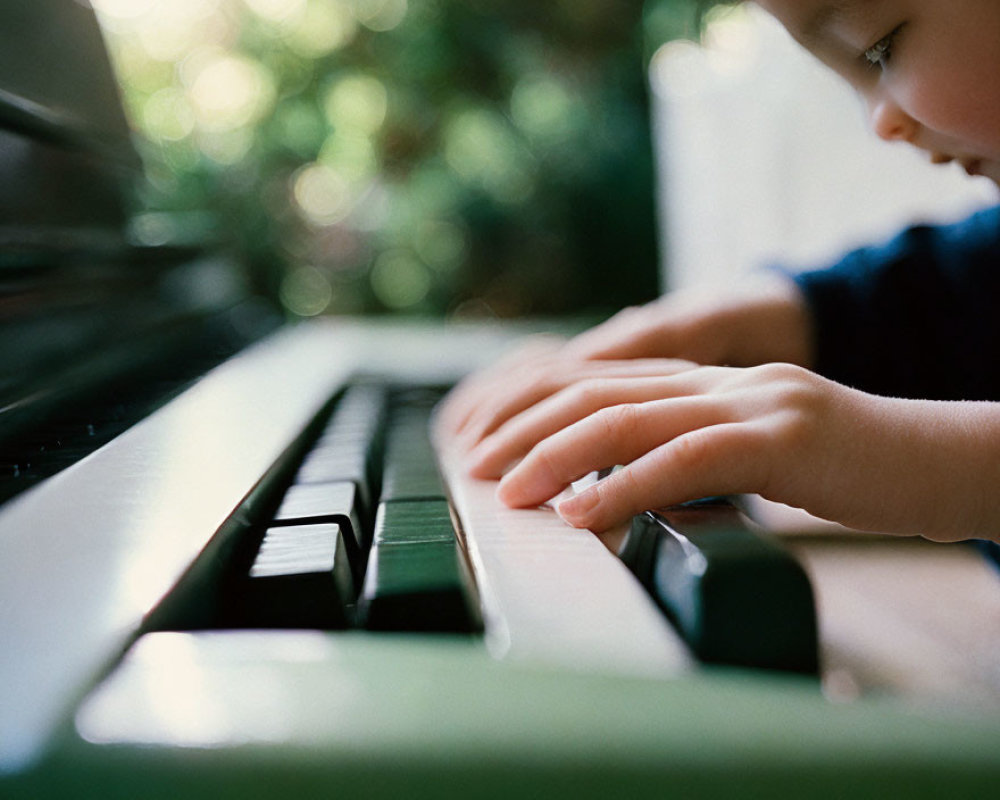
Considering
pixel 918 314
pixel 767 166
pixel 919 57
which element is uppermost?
pixel 919 57

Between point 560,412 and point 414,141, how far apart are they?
2143mm

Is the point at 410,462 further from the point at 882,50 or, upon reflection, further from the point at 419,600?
the point at 882,50

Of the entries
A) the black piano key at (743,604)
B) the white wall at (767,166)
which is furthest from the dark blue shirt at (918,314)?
the black piano key at (743,604)

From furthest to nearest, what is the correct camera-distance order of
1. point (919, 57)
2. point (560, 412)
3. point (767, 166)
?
point (767, 166)
point (919, 57)
point (560, 412)

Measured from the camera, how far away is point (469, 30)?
7.97 feet

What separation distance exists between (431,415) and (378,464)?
19 centimetres

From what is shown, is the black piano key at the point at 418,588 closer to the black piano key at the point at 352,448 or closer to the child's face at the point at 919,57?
the black piano key at the point at 352,448

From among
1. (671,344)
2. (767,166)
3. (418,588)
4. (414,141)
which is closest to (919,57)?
(671,344)

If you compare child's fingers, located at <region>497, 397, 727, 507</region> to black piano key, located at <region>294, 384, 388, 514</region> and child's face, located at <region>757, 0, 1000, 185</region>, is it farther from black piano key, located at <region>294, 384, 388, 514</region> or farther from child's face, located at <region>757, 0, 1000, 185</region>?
child's face, located at <region>757, 0, 1000, 185</region>

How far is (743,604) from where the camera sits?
33 centimetres

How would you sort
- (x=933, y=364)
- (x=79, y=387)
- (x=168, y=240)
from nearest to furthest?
(x=79, y=387) → (x=933, y=364) → (x=168, y=240)

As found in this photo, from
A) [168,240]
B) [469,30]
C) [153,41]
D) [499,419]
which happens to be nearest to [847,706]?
[499,419]

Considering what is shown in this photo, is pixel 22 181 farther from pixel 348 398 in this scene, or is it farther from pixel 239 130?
pixel 239 130

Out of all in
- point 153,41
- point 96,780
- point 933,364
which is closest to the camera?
point 96,780
